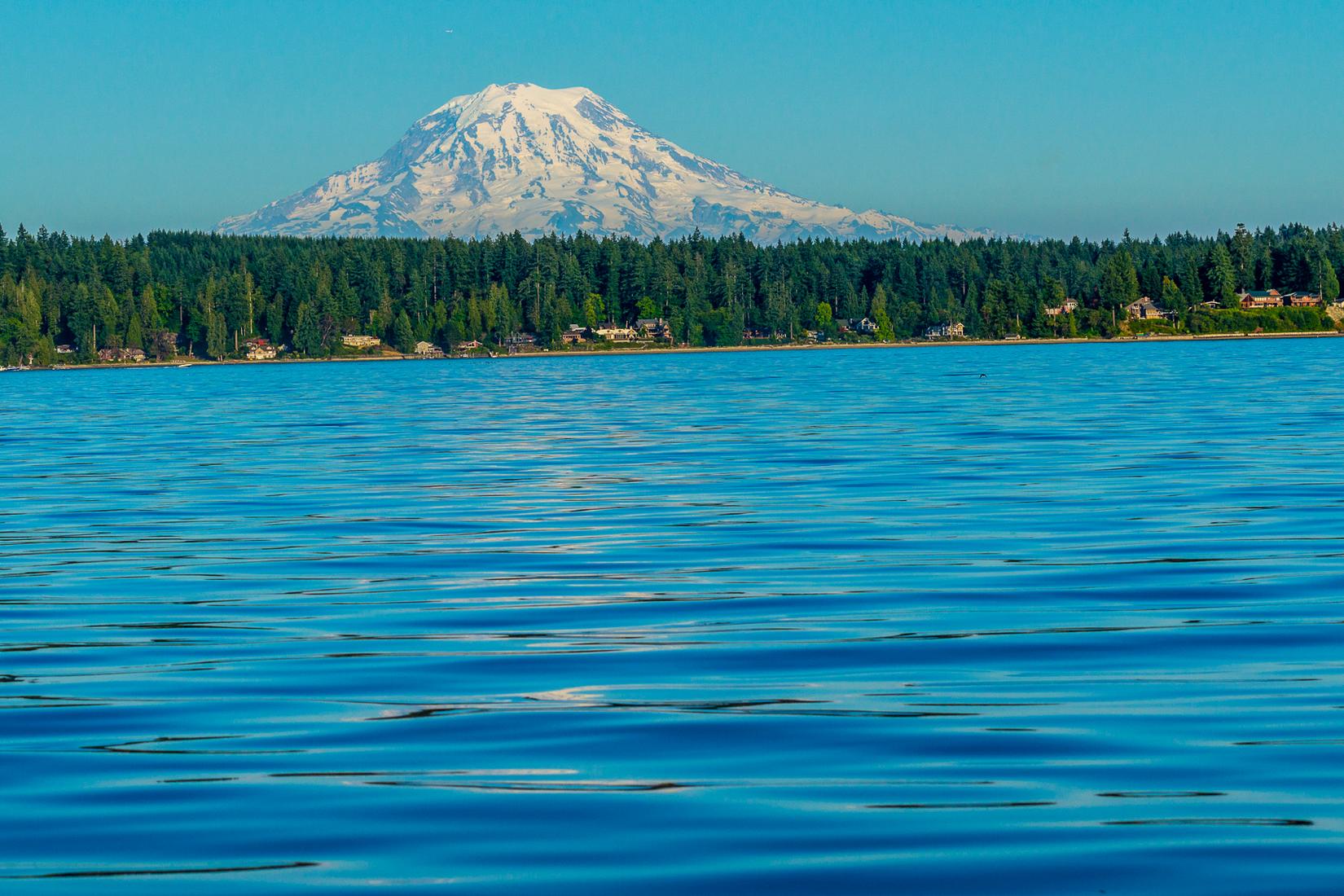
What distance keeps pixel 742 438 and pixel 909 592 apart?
29.0 meters

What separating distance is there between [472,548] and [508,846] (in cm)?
1374

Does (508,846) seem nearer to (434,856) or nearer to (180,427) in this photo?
(434,856)

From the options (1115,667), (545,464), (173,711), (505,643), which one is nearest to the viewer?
(173,711)

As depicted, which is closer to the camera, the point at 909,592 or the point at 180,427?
the point at 909,592

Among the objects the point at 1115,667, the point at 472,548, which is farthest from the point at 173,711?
the point at 472,548

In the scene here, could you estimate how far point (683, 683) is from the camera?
517 inches

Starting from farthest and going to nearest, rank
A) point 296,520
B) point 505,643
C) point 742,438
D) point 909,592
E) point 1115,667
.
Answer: point 742,438 → point 296,520 → point 909,592 → point 505,643 → point 1115,667

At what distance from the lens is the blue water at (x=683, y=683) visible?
8797 millimetres

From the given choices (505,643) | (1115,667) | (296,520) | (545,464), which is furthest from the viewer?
(545,464)

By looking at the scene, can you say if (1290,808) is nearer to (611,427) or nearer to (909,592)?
(909,592)

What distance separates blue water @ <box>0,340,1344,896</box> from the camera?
28.9ft

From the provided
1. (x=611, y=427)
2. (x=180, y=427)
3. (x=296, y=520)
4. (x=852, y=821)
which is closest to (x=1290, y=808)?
(x=852, y=821)

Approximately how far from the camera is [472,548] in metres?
22.5

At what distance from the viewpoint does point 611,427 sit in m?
53.8
